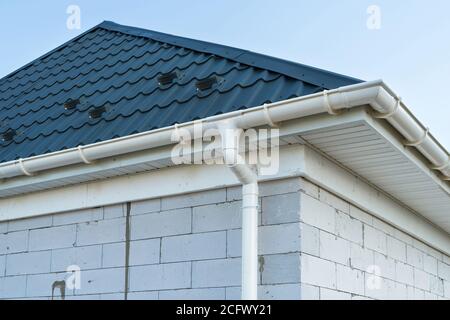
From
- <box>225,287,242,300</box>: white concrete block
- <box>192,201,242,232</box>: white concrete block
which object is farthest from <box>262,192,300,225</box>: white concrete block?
<box>225,287,242,300</box>: white concrete block

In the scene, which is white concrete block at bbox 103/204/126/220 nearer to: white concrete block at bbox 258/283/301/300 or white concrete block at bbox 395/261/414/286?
white concrete block at bbox 258/283/301/300

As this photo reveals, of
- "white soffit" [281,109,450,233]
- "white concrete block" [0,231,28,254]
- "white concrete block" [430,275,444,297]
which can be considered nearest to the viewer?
"white soffit" [281,109,450,233]

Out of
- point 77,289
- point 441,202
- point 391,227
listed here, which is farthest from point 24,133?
point 441,202

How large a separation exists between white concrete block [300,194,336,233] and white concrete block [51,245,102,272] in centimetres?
189

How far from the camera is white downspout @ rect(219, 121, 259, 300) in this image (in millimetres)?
4516

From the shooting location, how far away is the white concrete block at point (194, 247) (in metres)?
5.02

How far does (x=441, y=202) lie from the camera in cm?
662

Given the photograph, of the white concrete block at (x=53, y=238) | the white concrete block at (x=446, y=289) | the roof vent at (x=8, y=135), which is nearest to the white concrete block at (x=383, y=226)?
the white concrete block at (x=446, y=289)

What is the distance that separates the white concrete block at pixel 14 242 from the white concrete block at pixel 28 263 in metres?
0.06

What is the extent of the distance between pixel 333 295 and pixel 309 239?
1.95 ft

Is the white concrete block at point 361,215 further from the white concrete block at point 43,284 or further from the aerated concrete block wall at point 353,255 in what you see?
the white concrete block at point 43,284

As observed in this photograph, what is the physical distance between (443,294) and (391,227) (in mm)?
2026

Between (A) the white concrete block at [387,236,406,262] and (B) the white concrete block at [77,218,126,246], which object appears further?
(A) the white concrete block at [387,236,406,262]

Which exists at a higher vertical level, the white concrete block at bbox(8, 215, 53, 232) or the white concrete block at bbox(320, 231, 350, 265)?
the white concrete block at bbox(8, 215, 53, 232)
